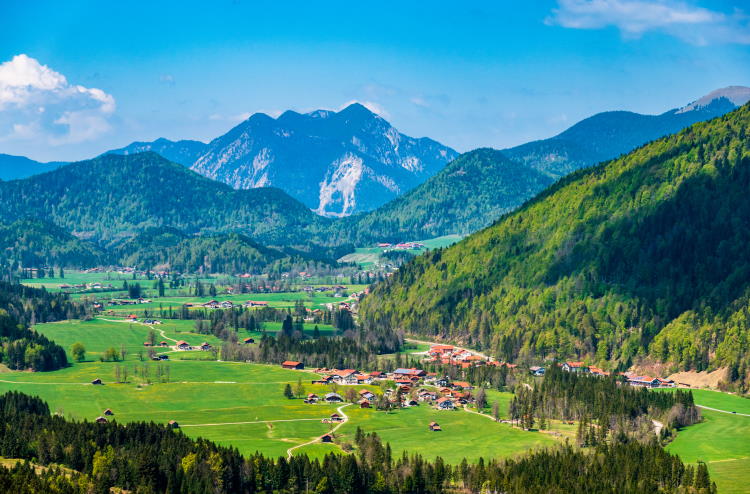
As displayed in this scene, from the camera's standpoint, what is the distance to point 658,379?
627ft

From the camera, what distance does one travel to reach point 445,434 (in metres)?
148

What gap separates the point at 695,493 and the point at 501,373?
8149 centimetres

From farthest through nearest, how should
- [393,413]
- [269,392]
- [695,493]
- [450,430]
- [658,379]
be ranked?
[658,379], [269,392], [393,413], [450,430], [695,493]

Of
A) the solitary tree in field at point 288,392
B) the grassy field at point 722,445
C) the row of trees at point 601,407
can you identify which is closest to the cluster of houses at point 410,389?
the solitary tree in field at point 288,392

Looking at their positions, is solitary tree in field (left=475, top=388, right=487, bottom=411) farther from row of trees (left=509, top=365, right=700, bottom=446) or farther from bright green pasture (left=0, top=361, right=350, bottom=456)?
bright green pasture (left=0, top=361, right=350, bottom=456)

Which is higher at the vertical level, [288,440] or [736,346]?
[736,346]

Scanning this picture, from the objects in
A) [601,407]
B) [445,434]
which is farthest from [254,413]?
[601,407]

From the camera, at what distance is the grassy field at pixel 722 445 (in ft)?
406

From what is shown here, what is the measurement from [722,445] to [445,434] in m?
38.8

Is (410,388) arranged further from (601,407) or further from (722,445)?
(722,445)

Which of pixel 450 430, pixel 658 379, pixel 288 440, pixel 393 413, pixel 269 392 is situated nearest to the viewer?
pixel 288 440

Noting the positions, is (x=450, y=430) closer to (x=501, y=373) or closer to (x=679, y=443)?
(x=679, y=443)

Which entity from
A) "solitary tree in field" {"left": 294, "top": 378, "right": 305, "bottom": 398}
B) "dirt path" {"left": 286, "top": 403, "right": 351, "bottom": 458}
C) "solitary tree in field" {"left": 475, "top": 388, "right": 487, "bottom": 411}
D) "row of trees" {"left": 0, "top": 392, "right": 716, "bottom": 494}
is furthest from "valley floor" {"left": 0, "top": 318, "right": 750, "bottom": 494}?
"row of trees" {"left": 0, "top": 392, "right": 716, "bottom": 494}

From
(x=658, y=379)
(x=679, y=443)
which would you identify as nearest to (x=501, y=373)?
(x=658, y=379)
